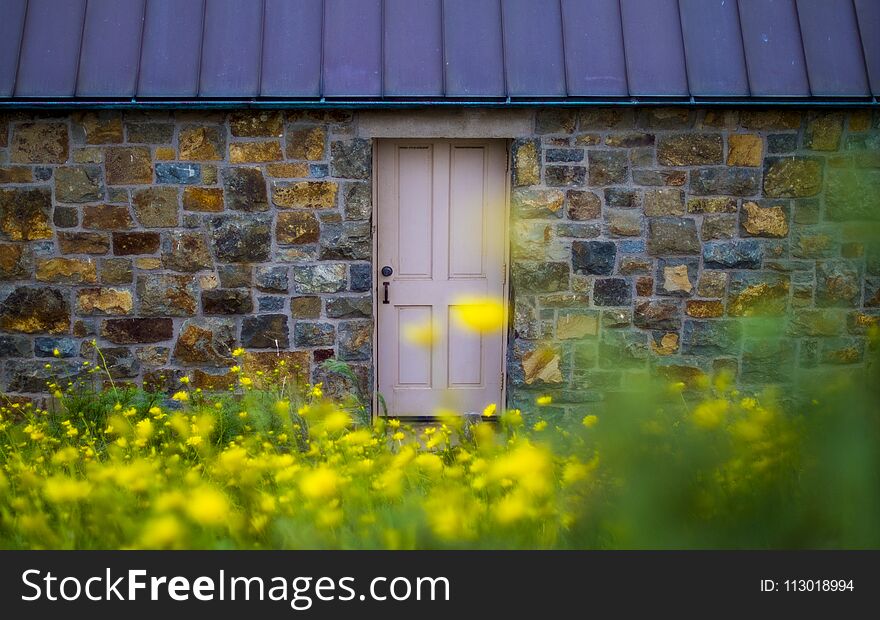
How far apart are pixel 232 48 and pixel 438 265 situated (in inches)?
75.3

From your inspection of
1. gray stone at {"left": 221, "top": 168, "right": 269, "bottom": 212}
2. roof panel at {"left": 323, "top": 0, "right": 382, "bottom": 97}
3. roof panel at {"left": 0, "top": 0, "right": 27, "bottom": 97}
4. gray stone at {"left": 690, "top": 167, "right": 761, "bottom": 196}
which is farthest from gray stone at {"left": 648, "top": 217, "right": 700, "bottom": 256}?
roof panel at {"left": 0, "top": 0, "right": 27, "bottom": 97}

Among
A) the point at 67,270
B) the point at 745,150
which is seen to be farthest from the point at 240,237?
the point at 745,150

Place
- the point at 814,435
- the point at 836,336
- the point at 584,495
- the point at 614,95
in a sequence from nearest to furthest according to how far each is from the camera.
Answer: the point at 814,435 < the point at 584,495 < the point at 614,95 < the point at 836,336

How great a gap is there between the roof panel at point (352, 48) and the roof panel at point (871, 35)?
10.1 ft

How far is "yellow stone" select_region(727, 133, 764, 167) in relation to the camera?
5781 mm

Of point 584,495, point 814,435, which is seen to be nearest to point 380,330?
point 584,495

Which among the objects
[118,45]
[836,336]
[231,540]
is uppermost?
[118,45]

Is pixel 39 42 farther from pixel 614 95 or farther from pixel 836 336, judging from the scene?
pixel 836 336

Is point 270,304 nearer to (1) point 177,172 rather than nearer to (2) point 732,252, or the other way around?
(1) point 177,172

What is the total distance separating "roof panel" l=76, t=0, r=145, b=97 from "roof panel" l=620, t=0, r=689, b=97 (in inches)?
120

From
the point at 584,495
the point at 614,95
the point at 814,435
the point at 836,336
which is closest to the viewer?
the point at 814,435

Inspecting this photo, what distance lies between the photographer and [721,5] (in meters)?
5.83

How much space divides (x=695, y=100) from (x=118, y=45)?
11.7 ft

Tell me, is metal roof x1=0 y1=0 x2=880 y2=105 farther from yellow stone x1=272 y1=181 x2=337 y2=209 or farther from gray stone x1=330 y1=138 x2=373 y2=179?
yellow stone x1=272 y1=181 x2=337 y2=209
